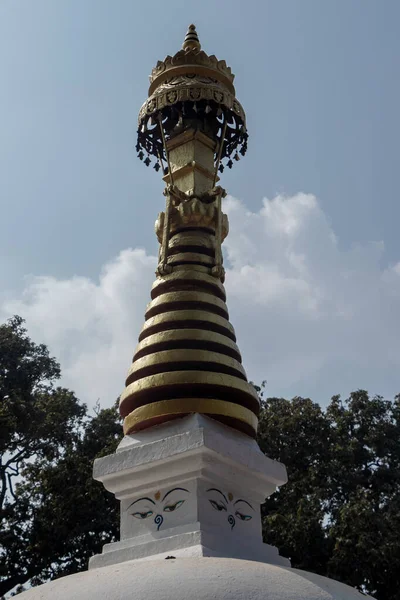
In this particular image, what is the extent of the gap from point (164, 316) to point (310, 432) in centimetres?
1441

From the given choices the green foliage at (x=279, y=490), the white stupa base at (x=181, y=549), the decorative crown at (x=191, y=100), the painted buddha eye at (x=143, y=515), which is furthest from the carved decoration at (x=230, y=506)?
the green foliage at (x=279, y=490)

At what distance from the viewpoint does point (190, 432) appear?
7.89 metres

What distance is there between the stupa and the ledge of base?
0.01 meters

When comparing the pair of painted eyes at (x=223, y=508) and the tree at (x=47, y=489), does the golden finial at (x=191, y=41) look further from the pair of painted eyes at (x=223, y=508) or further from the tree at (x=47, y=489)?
the tree at (x=47, y=489)

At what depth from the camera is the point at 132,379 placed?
923cm

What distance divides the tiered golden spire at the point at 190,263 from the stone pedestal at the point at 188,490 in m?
0.42

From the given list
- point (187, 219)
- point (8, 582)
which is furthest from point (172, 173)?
point (8, 582)

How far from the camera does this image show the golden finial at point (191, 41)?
11.9m

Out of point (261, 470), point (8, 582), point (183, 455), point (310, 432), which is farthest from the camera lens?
point (310, 432)

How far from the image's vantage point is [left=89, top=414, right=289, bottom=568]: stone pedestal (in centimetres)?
768

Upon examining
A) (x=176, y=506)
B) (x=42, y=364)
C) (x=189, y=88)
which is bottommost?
(x=176, y=506)

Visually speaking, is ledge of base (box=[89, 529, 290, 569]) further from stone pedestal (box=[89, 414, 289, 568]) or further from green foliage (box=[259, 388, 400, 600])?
green foliage (box=[259, 388, 400, 600])

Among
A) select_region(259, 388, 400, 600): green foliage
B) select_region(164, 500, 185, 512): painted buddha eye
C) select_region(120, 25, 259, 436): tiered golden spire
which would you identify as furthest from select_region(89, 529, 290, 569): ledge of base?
select_region(259, 388, 400, 600): green foliage

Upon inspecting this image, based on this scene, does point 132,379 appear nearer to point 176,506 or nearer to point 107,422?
point 176,506
